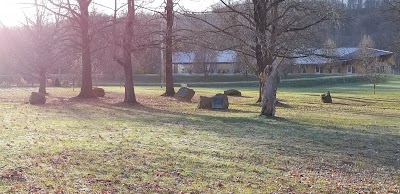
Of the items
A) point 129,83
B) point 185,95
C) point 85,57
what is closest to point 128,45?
point 129,83

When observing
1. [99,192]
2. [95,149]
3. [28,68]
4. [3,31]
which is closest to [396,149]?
[95,149]

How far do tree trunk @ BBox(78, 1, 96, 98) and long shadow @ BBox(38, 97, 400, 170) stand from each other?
10465 mm

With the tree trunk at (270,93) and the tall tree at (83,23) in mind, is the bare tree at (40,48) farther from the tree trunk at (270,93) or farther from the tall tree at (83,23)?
the tree trunk at (270,93)

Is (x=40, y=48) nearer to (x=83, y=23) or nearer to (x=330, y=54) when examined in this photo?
(x=83, y=23)

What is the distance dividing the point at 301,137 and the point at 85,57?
17857 millimetres

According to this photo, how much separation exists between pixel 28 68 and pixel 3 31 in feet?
46.2

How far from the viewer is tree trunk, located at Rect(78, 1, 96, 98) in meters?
26.0

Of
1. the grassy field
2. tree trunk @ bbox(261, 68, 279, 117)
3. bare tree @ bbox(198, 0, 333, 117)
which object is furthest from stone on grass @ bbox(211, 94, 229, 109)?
the grassy field

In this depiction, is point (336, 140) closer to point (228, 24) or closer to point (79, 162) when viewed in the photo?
point (79, 162)

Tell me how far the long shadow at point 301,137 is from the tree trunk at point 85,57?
34.3ft

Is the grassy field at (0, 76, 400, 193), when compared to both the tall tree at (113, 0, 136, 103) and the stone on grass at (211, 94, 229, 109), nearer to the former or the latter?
the stone on grass at (211, 94, 229, 109)

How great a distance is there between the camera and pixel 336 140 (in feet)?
40.7

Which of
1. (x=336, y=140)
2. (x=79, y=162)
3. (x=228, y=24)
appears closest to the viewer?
(x=79, y=162)

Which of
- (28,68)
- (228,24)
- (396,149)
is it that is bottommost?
(396,149)
